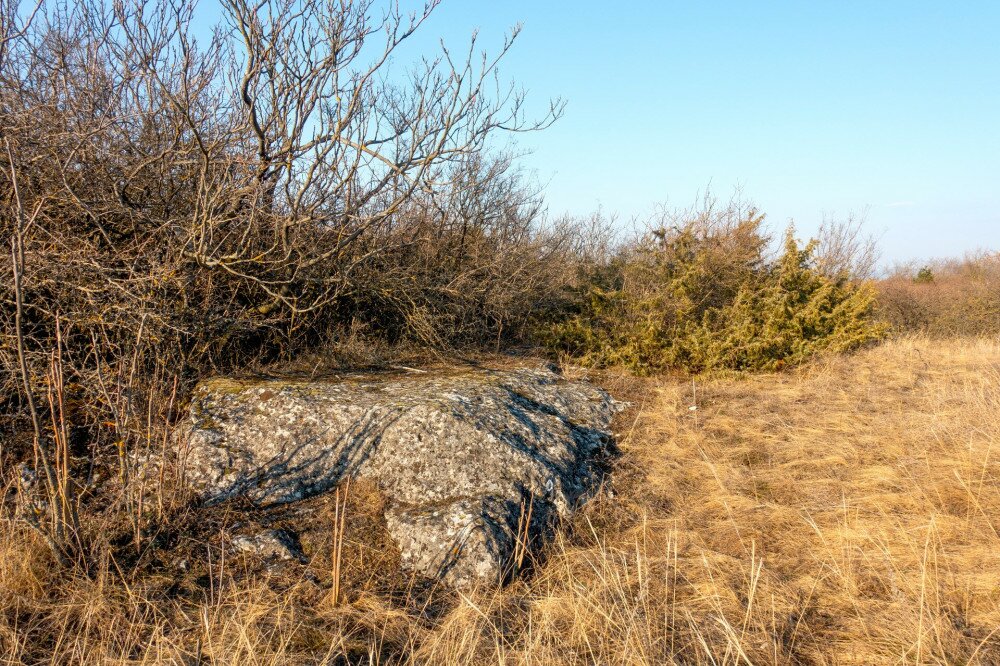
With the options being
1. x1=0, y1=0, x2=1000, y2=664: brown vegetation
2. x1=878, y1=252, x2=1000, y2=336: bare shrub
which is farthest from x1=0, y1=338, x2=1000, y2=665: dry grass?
x1=878, y1=252, x2=1000, y2=336: bare shrub

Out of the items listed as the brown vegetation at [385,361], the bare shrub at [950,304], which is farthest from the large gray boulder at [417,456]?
the bare shrub at [950,304]

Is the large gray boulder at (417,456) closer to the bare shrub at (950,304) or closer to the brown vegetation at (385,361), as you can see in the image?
the brown vegetation at (385,361)

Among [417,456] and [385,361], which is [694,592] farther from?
[385,361]

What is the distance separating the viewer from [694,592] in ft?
10.9

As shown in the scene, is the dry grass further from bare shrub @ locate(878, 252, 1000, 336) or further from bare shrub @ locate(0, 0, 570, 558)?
bare shrub @ locate(878, 252, 1000, 336)

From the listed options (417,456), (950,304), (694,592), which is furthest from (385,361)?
(950,304)

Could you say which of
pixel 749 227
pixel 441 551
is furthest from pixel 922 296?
pixel 441 551

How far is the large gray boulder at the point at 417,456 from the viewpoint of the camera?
367 cm

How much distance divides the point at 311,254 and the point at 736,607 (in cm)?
424

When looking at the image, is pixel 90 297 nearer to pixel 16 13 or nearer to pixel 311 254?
pixel 311 254

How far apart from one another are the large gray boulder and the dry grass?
0.90 ft

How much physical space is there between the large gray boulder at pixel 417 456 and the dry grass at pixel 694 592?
0.27m

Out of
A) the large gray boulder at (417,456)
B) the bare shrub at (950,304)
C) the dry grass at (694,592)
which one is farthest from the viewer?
the bare shrub at (950,304)

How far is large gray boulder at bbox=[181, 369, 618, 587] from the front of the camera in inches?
145
